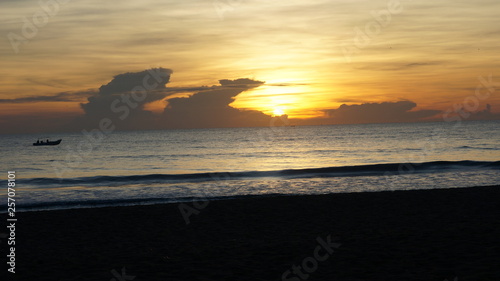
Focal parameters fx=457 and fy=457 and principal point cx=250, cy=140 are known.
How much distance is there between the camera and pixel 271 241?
13133 millimetres

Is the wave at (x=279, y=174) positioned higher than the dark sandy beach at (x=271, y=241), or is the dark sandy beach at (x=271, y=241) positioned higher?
the wave at (x=279, y=174)

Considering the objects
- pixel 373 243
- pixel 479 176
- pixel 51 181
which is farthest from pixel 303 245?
pixel 51 181

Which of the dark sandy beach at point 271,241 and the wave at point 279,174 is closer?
the dark sandy beach at point 271,241

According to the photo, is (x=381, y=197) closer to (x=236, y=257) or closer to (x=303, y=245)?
(x=303, y=245)

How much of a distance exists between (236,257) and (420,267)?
4278mm

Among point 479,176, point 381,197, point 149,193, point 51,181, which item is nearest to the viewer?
point 381,197

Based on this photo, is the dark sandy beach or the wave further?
the wave

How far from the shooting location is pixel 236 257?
11320 millimetres

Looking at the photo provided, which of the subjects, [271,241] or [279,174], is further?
[279,174]

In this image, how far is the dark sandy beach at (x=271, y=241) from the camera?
996 cm

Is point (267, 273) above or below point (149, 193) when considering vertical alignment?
below

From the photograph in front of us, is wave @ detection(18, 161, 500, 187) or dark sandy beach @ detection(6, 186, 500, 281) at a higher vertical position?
wave @ detection(18, 161, 500, 187)

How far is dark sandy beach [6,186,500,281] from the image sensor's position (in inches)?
392

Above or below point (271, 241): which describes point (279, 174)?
above
